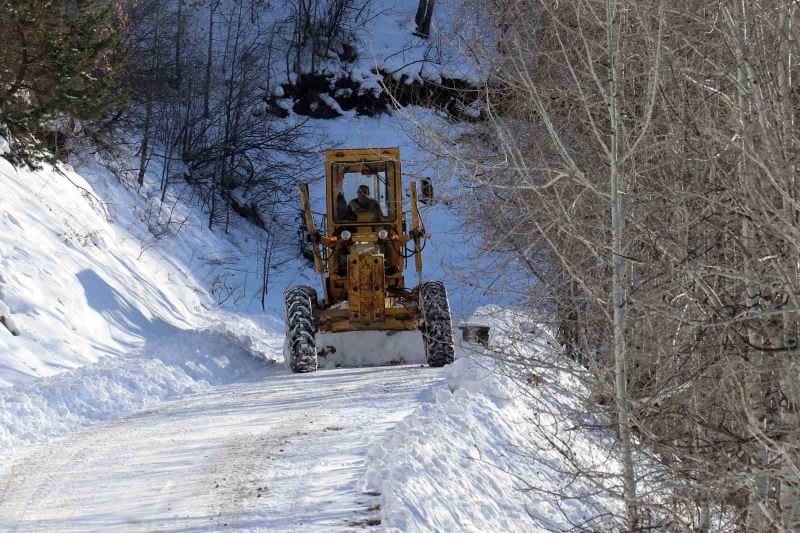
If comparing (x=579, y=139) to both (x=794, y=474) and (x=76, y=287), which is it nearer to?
(x=794, y=474)

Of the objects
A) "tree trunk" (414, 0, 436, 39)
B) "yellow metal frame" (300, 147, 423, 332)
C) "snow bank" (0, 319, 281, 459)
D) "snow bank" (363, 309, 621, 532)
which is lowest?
"snow bank" (363, 309, 621, 532)

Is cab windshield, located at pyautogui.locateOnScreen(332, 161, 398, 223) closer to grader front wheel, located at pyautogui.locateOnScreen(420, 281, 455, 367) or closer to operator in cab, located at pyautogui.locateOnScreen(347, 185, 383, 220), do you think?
operator in cab, located at pyautogui.locateOnScreen(347, 185, 383, 220)

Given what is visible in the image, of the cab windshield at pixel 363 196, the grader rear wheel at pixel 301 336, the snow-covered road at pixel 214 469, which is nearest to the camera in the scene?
the snow-covered road at pixel 214 469

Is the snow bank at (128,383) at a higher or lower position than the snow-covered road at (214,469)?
higher

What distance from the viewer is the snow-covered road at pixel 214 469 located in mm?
6332

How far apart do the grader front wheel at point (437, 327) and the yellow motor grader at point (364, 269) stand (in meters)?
0.01

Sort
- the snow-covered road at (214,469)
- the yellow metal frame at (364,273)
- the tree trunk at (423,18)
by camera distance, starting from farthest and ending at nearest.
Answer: the tree trunk at (423,18)
the yellow metal frame at (364,273)
the snow-covered road at (214,469)

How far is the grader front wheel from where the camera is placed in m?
13.2

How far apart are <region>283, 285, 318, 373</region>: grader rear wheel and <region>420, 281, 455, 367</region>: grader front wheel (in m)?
1.54

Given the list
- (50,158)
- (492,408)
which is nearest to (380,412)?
(492,408)

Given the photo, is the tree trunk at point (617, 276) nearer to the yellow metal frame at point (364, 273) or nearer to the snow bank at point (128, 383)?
the snow bank at point (128, 383)

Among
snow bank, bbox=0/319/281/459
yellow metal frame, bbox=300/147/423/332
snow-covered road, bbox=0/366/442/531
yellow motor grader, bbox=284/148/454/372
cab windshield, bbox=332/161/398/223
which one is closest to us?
snow-covered road, bbox=0/366/442/531

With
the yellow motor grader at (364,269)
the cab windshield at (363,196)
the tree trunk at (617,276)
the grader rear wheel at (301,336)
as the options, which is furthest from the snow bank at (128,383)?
the tree trunk at (617,276)

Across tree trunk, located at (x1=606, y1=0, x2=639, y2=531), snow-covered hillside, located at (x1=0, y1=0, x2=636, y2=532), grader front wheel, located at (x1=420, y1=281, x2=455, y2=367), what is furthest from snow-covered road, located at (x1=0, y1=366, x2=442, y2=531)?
grader front wheel, located at (x1=420, y1=281, x2=455, y2=367)
